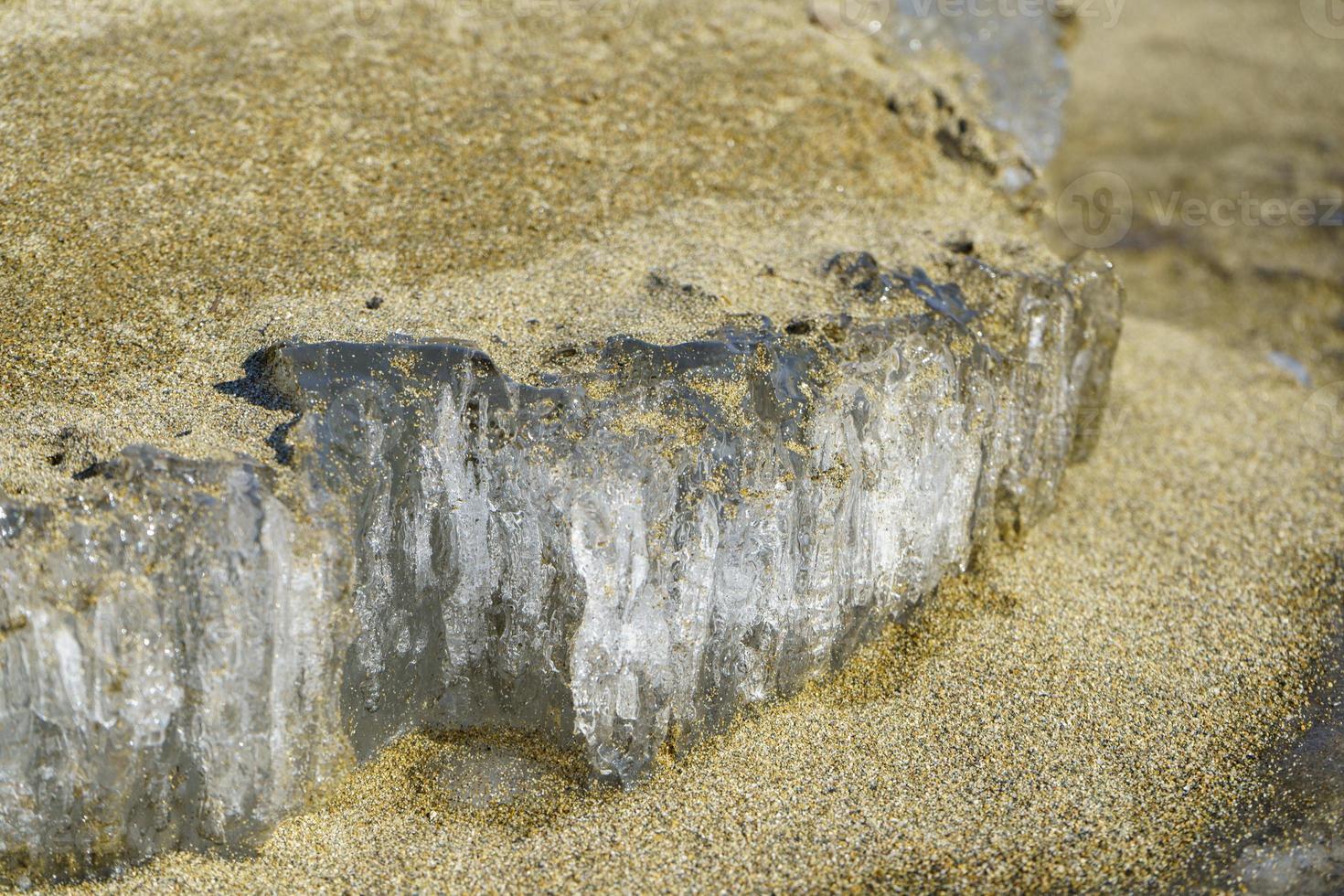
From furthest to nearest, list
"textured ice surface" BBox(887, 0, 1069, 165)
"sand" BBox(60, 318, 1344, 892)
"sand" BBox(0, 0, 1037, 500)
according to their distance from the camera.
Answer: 1. "textured ice surface" BBox(887, 0, 1069, 165)
2. "sand" BBox(0, 0, 1037, 500)
3. "sand" BBox(60, 318, 1344, 892)

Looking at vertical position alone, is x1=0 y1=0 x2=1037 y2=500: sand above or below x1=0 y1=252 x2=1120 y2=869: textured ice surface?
above

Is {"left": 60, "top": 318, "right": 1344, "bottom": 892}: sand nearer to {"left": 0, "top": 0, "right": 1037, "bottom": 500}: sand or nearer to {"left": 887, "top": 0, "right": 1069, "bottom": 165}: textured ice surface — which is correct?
{"left": 0, "top": 0, "right": 1037, "bottom": 500}: sand

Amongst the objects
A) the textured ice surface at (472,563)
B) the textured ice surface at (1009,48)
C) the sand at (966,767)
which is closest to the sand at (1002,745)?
the sand at (966,767)

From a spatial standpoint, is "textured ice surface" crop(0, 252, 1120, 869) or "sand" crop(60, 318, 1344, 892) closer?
"textured ice surface" crop(0, 252, 1120, 869)

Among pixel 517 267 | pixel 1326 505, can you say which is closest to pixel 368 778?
pixel 517 267

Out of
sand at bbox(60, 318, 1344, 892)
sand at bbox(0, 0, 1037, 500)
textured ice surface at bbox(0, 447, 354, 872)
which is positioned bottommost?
sand at bbox(60, 318, 1344, 892)

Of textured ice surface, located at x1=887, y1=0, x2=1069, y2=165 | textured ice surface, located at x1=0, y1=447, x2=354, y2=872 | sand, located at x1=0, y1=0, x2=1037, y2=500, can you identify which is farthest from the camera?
textured ice surface, located at x1=887, y1=0, x2=1069, y2=165

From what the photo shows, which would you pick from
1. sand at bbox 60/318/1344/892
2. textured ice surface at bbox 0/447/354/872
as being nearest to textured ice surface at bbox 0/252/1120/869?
textured ice surface at bbox 0/447/354/872
